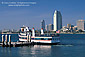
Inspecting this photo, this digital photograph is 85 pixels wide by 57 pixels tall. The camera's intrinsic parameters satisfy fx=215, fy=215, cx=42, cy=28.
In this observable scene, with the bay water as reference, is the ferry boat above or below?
above

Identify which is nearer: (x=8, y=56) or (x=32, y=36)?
(x=8, y=56)

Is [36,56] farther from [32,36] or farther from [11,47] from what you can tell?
[32,36]

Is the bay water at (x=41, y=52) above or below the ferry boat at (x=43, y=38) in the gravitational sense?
below

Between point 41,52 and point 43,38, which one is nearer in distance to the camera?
point 41,52

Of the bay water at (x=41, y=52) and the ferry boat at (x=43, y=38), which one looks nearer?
the bay water at (x=41, y=52)

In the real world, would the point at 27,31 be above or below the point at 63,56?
above

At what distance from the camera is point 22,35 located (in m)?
102

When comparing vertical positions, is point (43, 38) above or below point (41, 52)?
above

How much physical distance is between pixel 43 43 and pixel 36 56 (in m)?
33.8

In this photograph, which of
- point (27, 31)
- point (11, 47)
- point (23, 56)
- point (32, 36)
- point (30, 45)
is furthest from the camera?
point (27, 31)

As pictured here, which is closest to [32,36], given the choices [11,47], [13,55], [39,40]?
[39,40]

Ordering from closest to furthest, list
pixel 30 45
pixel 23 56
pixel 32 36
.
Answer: pixel 23 56 → pixel 30 45 → pixel 32 36

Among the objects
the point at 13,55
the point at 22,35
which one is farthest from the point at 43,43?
the point at 13,55

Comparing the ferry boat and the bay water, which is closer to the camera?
the bay water
